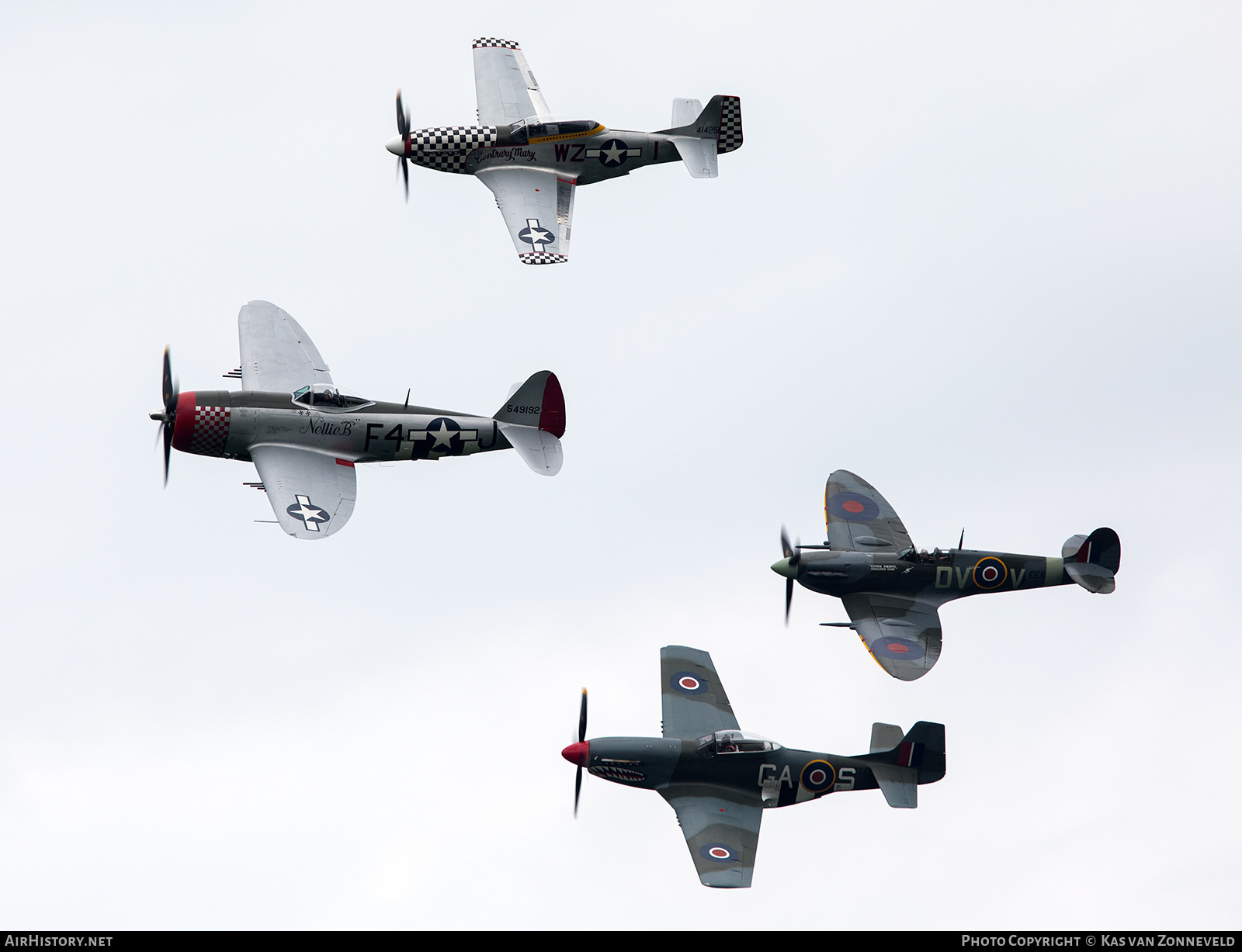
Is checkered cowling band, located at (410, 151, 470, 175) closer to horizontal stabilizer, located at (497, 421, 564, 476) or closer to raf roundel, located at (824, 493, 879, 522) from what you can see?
horizontal stabilizer, located at (497, 421, 564, 476)

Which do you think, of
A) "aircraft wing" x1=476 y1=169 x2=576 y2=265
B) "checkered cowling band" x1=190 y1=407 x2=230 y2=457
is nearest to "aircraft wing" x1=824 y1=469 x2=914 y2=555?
"aircraft wing" x1=476 y1=169 x2=576 y2=265

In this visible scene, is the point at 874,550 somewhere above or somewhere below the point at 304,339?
below

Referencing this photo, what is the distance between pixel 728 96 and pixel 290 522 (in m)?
16.7

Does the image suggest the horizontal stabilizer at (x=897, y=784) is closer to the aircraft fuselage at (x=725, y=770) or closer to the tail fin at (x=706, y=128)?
the aircraft fuselage at (x=725, y=770)

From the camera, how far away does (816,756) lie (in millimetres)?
34219

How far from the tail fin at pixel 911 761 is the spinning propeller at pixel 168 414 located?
14.8m

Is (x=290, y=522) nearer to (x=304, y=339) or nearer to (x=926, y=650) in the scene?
(x=304, y=339)

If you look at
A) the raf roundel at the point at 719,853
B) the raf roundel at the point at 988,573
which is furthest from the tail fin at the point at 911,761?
the raf roundel at the point at 988,573

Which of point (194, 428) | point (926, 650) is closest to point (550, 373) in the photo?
point (194, 428)

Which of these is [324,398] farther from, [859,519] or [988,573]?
[988,573]

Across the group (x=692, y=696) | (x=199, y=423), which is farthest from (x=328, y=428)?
(x=692, y=696)

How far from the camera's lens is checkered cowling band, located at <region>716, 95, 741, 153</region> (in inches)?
1715

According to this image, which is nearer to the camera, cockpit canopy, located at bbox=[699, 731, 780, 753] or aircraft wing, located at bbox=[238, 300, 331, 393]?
cockpit canopy, located at bbox=[699, 731, 780, 753]

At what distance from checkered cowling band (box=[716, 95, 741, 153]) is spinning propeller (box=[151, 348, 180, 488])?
15.3 meters
